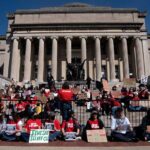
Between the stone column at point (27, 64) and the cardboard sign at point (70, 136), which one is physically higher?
the stone column at point (27, 64)

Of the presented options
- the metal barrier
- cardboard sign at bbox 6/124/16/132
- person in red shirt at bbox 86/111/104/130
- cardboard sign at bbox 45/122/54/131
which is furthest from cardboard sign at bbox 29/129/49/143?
the metal barrier

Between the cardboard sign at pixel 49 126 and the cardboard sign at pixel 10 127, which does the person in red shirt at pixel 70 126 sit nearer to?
the cardboard sign at pixel 49 126

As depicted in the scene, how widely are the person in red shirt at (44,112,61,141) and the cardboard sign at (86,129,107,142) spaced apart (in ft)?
4.52

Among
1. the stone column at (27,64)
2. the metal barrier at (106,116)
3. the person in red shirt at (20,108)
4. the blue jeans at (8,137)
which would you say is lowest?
the blue jeans at (8,137)

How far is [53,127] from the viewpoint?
12078mm

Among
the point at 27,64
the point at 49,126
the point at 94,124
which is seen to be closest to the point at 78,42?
the point at 27,64

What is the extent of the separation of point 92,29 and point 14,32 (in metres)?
14.8

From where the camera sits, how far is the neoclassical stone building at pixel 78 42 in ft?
158

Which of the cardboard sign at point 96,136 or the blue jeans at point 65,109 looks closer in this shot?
the cardboard sign at point 96,136

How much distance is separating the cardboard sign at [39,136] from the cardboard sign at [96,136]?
174 cm

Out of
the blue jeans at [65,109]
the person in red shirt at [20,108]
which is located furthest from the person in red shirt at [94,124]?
the person in red shirt at [20,108]

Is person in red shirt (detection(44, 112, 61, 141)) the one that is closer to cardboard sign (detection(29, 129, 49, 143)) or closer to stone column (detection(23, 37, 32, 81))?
cardboard sign (detection(29, 129, 49, 143))

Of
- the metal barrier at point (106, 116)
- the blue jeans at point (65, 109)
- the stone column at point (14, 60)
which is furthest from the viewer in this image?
the stone column at point (14, 60)

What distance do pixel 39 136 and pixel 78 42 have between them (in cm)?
4384
